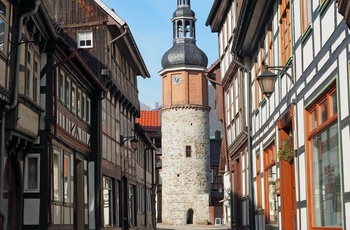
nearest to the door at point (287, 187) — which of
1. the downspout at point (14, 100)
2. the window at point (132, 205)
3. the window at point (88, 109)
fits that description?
the downspout at point (14, 100)

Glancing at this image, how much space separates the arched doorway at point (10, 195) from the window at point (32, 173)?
5.90 feet

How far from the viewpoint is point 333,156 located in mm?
10117

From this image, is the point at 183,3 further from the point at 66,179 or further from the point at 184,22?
the point at 66,179

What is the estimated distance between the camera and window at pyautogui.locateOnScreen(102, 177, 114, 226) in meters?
27.1

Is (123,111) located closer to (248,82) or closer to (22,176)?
(248,82)

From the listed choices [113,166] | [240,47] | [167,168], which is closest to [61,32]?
[113,166]

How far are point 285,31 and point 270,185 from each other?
14.0 ft

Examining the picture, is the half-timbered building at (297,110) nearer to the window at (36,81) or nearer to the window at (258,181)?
the window at (258,181)

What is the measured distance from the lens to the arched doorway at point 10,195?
15406 mm

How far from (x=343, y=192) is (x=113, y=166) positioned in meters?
20.2

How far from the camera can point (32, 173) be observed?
58.9 feet

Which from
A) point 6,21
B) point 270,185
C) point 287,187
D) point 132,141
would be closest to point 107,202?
point 132,141

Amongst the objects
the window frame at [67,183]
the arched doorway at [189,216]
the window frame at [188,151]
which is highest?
the window frame at [188,151]

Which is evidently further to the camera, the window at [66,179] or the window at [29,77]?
the window at [66,179]
